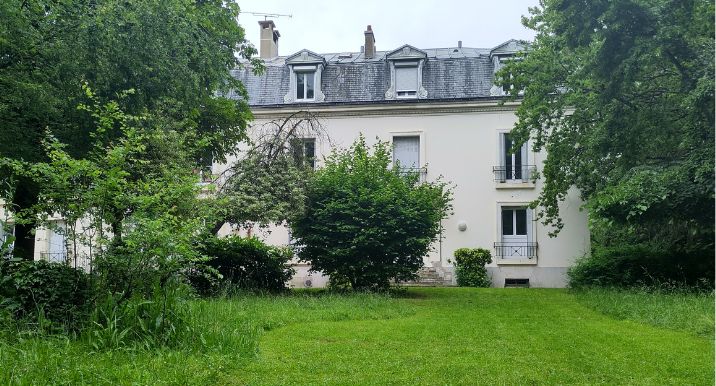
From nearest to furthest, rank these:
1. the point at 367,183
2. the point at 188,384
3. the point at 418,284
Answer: the point at 188,384, the point at 367,183, the point at 418,284

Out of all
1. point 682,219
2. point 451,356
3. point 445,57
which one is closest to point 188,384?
point 451,356

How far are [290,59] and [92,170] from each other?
61.8 feet

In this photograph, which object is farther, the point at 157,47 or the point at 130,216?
the point at 157,47

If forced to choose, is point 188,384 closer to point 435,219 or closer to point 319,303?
point 319,303

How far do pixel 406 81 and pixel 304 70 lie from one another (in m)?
3.94

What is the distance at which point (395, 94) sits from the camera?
2517 centimetres

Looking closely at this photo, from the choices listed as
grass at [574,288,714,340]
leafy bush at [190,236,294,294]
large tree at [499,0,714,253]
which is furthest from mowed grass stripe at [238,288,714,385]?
leafy bush at [190,236,294,294]

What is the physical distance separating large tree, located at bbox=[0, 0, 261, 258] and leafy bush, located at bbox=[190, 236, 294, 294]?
4.08 m

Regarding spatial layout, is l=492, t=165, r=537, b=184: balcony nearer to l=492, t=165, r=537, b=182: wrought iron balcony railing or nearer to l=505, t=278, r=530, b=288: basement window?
l=492, t=165, r=537, b=182: wrought iron balcony railing

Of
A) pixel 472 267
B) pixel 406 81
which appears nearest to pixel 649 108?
pixel 472 267

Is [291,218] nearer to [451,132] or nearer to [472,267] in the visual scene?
[472,267]

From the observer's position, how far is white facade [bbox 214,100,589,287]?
78.0 feet

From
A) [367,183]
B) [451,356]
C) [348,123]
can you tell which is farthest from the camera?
[348,123]

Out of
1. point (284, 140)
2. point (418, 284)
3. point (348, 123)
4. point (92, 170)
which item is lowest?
point (418, 284)
